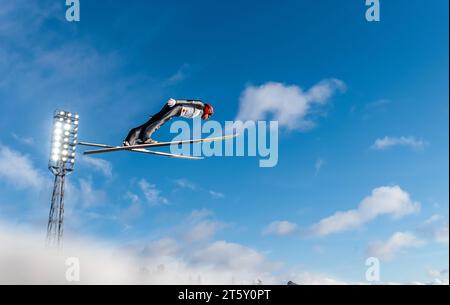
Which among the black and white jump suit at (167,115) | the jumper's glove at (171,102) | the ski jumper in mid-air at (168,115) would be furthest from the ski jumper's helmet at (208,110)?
the jumper's glove at (171,102)

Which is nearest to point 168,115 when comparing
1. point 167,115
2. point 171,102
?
point 167,115

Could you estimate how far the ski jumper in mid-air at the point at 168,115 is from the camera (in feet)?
62.4

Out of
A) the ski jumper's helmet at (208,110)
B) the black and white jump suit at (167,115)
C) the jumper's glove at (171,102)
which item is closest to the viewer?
the jumper's glove at (171,102)

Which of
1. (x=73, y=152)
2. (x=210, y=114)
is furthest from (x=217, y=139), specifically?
(x=73, y=152)

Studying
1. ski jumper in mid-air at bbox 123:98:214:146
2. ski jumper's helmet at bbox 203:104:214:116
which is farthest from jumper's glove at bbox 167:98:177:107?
ski jumper's helmet at bbox 203:104:214:116

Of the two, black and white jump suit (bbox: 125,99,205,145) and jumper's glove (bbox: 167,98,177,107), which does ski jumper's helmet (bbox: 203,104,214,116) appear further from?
jumper's glove (bbox: 167,98,177,107)

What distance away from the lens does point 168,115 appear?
63.1 feet

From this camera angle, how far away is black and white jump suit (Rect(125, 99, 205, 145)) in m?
19.0

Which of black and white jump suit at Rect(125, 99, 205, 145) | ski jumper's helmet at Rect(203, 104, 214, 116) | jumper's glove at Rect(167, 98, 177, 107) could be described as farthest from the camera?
ski jumper's helmet at Rect(203, 104, 214, 116)

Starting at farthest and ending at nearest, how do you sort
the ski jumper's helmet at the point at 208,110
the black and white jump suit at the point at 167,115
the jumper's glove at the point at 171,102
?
1. the ski jumper's helmet at the point at 208,110
2. the black and white jump suit at the point at 167,115
3. the jumper's glove at the point at 171,102

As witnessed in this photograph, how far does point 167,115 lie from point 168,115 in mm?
45

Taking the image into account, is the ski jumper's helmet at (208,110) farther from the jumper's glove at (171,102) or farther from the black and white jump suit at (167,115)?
the jumper's glove at (171,102)
